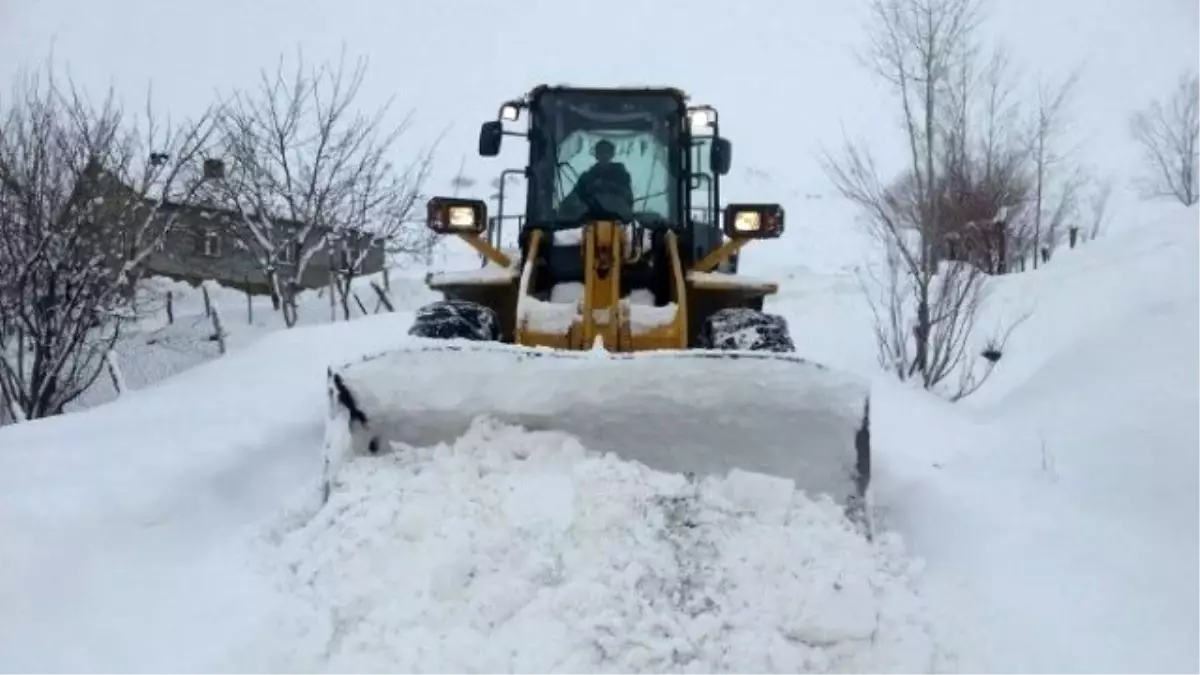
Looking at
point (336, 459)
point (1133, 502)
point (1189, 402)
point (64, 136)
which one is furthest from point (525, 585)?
point (64, 136)

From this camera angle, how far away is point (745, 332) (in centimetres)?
565

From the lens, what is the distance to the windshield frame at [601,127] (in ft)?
21.0

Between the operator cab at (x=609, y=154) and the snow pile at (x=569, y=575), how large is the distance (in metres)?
2.49

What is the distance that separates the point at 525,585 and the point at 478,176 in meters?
37.8

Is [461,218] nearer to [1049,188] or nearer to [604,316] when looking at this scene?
[604,316]

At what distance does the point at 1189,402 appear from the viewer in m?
6.14

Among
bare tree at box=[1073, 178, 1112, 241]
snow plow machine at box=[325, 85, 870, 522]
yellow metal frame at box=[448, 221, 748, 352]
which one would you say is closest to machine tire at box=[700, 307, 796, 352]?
snow plow machine at box=[325, 85, 870, 522]

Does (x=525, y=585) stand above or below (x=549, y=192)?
below

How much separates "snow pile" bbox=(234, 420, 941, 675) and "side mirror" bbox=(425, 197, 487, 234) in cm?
220

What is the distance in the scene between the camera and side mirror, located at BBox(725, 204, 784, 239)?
19.6 feet

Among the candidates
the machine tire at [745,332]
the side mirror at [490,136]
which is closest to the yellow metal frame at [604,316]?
the machine tire at [745,332]

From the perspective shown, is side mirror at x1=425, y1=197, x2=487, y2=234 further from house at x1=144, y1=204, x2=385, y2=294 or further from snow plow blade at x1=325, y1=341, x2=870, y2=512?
house at x1=144, y1=204, x2=385, y2=294

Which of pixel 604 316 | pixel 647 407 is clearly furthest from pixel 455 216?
pixel 647 407

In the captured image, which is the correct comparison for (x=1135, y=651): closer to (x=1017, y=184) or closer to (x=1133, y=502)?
(x=1133, y=502)
